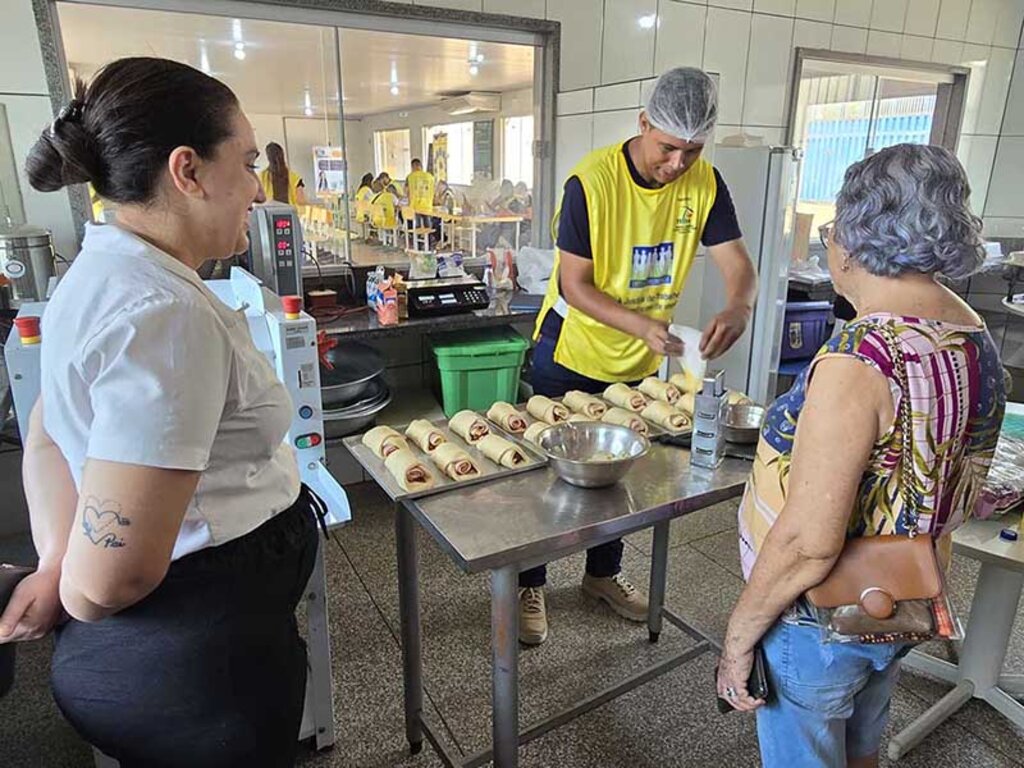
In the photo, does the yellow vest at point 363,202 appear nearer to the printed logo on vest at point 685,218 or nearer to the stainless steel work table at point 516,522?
the printed logo on vest at point 685,218

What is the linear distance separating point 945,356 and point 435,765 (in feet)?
4.87

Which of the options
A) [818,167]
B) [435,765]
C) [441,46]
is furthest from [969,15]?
[435,765]

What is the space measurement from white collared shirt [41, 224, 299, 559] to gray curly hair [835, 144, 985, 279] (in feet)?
2.82

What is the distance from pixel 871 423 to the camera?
93 cm

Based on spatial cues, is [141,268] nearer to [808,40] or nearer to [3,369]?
[3,369]

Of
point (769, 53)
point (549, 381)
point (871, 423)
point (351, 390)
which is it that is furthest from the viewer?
point (769, 53)

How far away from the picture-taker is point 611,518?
1.31 m

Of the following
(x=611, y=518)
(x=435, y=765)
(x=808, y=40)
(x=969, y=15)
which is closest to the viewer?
(x=611, y=518)

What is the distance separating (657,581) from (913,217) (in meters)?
1.45

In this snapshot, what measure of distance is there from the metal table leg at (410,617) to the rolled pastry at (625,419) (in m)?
0.53

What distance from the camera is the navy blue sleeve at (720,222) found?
6.67ft

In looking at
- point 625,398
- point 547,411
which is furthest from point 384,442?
point 625,398

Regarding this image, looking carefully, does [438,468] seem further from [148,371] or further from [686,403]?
[148,371]

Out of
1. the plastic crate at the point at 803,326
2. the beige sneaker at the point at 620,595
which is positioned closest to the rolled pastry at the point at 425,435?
the beige sneaker at the point at 620,595
